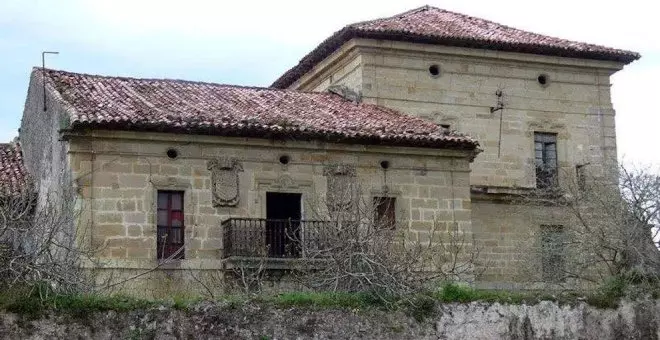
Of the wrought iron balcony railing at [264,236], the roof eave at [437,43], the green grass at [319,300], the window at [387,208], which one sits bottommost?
the green grass at [319,300]

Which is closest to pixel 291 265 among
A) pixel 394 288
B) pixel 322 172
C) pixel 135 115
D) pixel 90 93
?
pixel 322 172

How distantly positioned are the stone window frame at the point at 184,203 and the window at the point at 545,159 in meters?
9.37

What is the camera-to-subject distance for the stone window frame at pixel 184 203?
19250mm

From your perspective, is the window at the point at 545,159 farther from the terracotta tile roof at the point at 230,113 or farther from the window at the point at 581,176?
the terracotta tile roof at the point at 230,113

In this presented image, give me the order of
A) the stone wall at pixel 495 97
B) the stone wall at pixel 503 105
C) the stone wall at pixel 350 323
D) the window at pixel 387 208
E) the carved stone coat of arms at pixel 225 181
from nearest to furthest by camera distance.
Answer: the stone wall at pixel 350 323 → the carved stone coat of arms at pixel 225 181 → the window at pixel 387 208 → the stone wall at pixel 503 105 → the stone wall at pixel 495 97

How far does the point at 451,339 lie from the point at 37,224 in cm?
Answer: 487

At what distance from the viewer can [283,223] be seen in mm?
19797

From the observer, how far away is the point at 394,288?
1177cm

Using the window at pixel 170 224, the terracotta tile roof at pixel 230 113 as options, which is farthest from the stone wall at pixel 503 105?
the window at pixel 170 224

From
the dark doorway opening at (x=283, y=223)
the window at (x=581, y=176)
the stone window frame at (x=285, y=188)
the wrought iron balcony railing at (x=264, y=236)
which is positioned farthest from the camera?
the window at (x=581, y=176)

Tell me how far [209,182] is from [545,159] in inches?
372

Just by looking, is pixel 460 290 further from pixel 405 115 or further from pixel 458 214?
pixel 405 115

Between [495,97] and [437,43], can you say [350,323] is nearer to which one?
[437,43]

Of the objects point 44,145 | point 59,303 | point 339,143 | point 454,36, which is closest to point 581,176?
point 454,36
